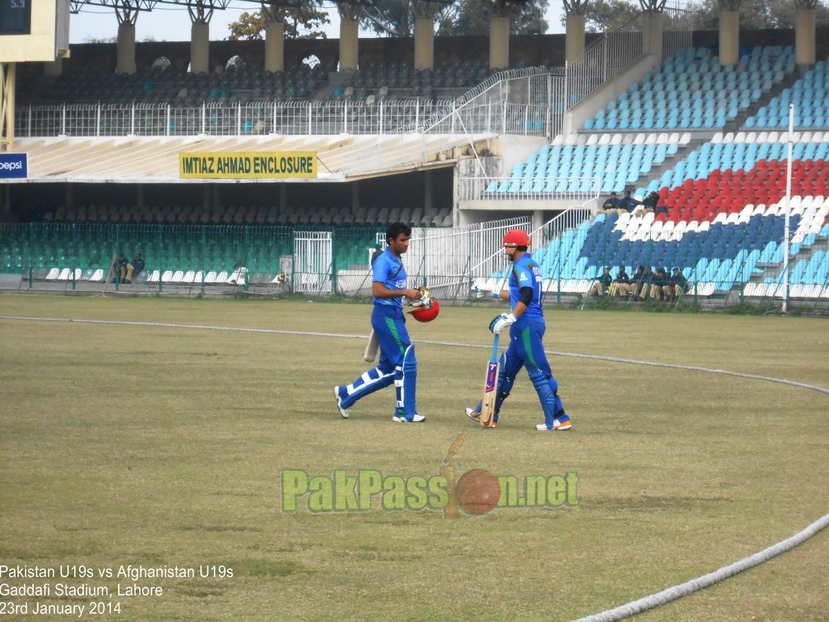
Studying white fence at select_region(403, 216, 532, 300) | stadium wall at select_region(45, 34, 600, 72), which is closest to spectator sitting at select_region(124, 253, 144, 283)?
white fence at select_region(403, 216, 532, 300)

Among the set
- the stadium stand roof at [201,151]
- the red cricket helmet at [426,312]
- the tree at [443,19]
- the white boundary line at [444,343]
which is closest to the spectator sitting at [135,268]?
the stadium stand roof at [201,151]

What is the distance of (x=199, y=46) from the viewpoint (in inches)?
2126

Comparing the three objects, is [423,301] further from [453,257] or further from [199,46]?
[199,46]

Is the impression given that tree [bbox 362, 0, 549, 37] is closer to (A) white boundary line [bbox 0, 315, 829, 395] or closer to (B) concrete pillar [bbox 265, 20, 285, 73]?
(B) concrete pillar [bbox 265, 20, 285, 73]

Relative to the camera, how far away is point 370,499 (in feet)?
27.5

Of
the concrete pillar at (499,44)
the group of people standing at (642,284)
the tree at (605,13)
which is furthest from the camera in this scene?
the tree at (605,13)

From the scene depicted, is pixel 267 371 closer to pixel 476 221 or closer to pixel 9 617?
pixel 9 617

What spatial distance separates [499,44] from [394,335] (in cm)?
3885

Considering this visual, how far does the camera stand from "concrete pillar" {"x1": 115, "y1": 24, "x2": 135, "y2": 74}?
53875mm

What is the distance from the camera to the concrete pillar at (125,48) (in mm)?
53875

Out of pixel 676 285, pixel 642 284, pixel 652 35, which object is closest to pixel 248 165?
pixel 642 284

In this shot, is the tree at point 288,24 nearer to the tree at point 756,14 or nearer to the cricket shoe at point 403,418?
the tree at point 756,14

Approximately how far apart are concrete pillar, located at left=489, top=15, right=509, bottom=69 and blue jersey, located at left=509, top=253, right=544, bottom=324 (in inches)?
1492

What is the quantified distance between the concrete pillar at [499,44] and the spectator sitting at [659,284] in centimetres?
1918
